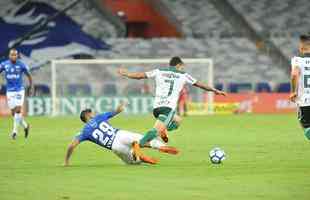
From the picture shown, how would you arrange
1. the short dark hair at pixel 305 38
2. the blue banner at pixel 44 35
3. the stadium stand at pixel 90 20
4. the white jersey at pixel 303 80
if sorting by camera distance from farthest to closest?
the stadium stand at pixel 90 20 → the blue banner at pixel 44 35 → the white jersey at pixel 303 80 → the short dark hair at pixel 305 38

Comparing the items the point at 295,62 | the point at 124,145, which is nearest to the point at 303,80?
the point at 295,62

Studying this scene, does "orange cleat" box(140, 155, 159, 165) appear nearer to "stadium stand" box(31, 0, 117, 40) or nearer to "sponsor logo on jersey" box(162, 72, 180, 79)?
"sponsor logo on jersey" box(162, 72, 180, 79)

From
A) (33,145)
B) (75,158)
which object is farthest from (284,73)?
(75,158)

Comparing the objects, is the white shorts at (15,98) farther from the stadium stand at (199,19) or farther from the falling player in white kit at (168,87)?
the stadium stand at (199,19)

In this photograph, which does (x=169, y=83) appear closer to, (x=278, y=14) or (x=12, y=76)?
(x=12, y=76)

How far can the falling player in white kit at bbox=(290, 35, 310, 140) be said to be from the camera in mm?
17531

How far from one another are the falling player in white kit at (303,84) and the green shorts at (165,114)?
2.55 meters

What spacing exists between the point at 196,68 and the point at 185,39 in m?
5.43

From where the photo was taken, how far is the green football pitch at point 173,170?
14.0 metres

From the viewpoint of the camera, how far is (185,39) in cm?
4747

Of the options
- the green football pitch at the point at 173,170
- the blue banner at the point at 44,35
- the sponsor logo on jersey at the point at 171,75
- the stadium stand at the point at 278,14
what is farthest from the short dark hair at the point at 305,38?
the stadium stand at the point at 278,14

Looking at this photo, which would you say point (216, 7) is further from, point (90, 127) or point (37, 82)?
point (90, 127)

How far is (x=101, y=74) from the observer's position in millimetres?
41531

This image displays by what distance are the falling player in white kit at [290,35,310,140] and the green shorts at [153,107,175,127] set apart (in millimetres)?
2555
